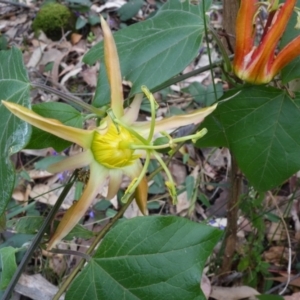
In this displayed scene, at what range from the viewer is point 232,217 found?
1106 millimetres

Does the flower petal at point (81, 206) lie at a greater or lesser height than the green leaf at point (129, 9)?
greater

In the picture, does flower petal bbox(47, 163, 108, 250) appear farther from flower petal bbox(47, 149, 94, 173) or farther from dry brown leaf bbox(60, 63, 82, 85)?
dry brown leaf bbox(60, 63, 82, 85)

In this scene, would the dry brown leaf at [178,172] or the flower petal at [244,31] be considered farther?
the dry brown leaf at [178,172]

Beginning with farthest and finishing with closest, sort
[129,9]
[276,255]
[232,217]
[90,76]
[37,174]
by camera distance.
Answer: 1. [129,9]
2. [90,76]
3. [37,174]
4. [276,255]
5. [232,217]

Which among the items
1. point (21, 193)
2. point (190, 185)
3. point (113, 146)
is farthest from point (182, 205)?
point (113, 146)

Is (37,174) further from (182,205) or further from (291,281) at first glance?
(291,281)

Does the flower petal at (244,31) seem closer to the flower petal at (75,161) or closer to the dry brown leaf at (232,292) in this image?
the flower petal at (75,161)

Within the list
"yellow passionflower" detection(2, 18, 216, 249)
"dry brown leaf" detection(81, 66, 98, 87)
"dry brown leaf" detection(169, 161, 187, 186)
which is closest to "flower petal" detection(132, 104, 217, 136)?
"yellow passionflower" detection(2, 18, 216, 249)

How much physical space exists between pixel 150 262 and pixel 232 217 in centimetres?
49

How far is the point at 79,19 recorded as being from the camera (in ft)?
6.94

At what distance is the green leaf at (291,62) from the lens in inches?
26.6

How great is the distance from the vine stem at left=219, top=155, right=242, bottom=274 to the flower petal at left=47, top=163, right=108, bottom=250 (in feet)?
1.23

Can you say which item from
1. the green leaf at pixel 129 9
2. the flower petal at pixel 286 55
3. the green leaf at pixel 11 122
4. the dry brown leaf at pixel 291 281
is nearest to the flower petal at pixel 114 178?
the green leaf at pixel 11 122

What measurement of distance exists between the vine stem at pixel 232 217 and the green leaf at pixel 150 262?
338 millimetres
